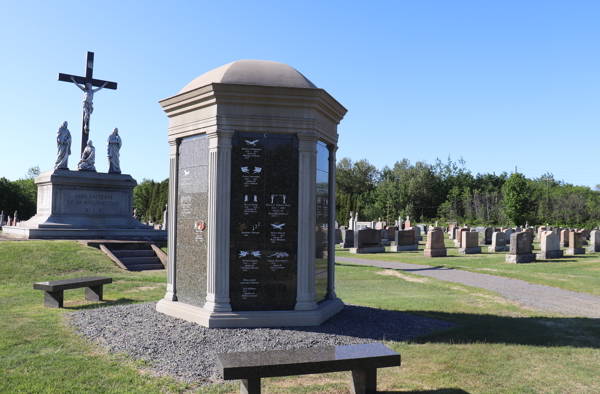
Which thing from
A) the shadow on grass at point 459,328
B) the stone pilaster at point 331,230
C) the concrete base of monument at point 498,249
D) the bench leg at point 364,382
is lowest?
the concrete base of monument at point 498,249

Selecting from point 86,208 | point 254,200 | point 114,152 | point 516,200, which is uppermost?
point 114,152

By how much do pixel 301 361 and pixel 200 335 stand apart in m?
2.48

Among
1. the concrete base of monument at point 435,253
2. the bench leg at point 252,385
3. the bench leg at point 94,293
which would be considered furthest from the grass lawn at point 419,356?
the concrete base of monument at point 435,253

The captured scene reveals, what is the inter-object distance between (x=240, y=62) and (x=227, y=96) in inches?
38.8

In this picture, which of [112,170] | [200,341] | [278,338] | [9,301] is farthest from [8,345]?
[112,170]

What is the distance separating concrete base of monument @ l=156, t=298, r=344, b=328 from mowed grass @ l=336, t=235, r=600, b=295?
917cm

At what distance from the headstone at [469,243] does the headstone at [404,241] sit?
128 inches

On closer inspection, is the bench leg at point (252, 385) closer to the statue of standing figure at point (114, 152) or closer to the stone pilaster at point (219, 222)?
the stone pilaster at point (219, 222)

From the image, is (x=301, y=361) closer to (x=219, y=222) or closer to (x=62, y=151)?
(x=219, y=222)

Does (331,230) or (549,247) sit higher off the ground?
(331,230)

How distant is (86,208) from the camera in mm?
21672

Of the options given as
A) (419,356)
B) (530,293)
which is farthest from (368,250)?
(419,356)

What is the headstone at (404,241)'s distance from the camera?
26109mm

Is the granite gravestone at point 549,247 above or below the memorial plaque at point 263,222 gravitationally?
below
